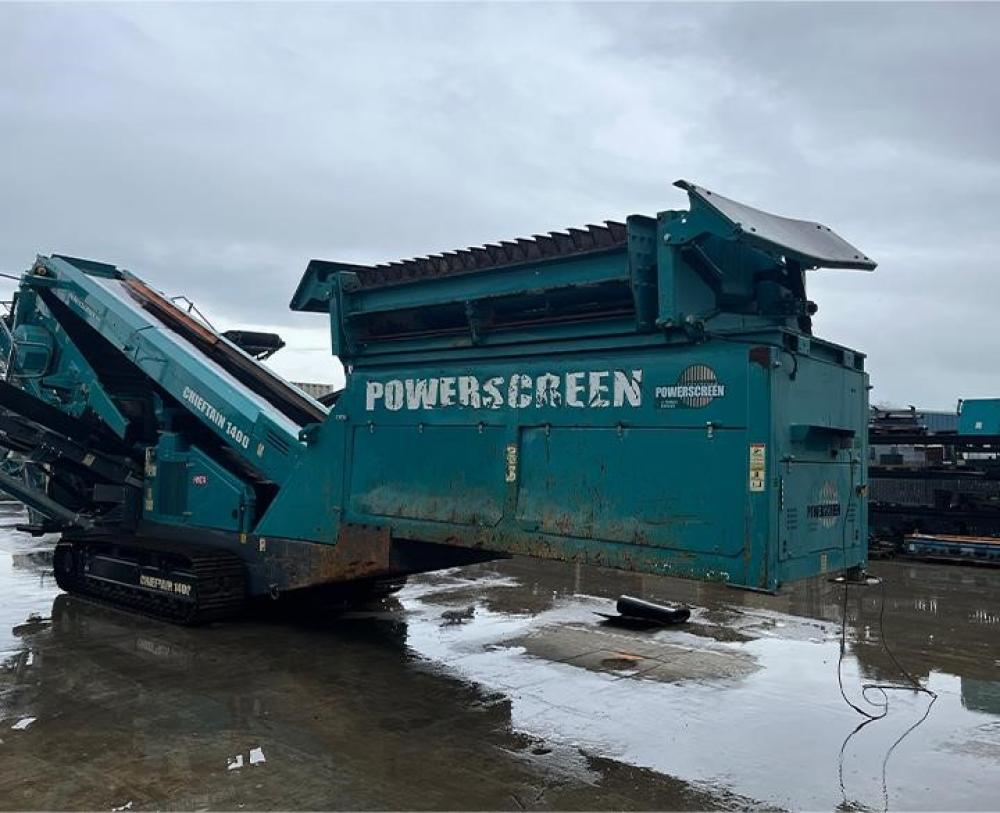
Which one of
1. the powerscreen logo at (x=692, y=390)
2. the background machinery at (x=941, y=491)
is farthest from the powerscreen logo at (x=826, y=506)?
the background machinery at (x=941, y=491)

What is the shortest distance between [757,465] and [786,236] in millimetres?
1264

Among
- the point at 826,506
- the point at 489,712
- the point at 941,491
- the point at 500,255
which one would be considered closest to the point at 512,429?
the point at 500,255

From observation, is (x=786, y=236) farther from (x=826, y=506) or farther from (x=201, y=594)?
(x=201, y=594)

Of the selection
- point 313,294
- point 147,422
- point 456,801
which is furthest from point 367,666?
point 147,422

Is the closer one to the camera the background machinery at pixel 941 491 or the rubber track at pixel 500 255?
the rubber track at pixel 500 255

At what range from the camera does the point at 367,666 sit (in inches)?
243

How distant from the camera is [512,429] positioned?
5316mm

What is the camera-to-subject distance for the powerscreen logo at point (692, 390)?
4445 millimetres

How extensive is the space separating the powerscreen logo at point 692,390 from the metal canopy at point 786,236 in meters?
0.70

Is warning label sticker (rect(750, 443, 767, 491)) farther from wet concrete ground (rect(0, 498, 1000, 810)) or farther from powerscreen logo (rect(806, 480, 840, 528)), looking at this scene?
wet concrete ground (rect(0, 498, 1000, 810))

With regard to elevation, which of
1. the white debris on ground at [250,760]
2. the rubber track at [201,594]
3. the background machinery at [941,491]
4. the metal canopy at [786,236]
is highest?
the metal canopy at [786,236]

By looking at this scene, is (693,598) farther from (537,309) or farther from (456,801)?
(456,801)

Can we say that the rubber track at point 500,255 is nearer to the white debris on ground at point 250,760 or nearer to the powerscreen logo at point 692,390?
the powerscreen logo at point 692,390

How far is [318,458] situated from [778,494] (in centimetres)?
357
